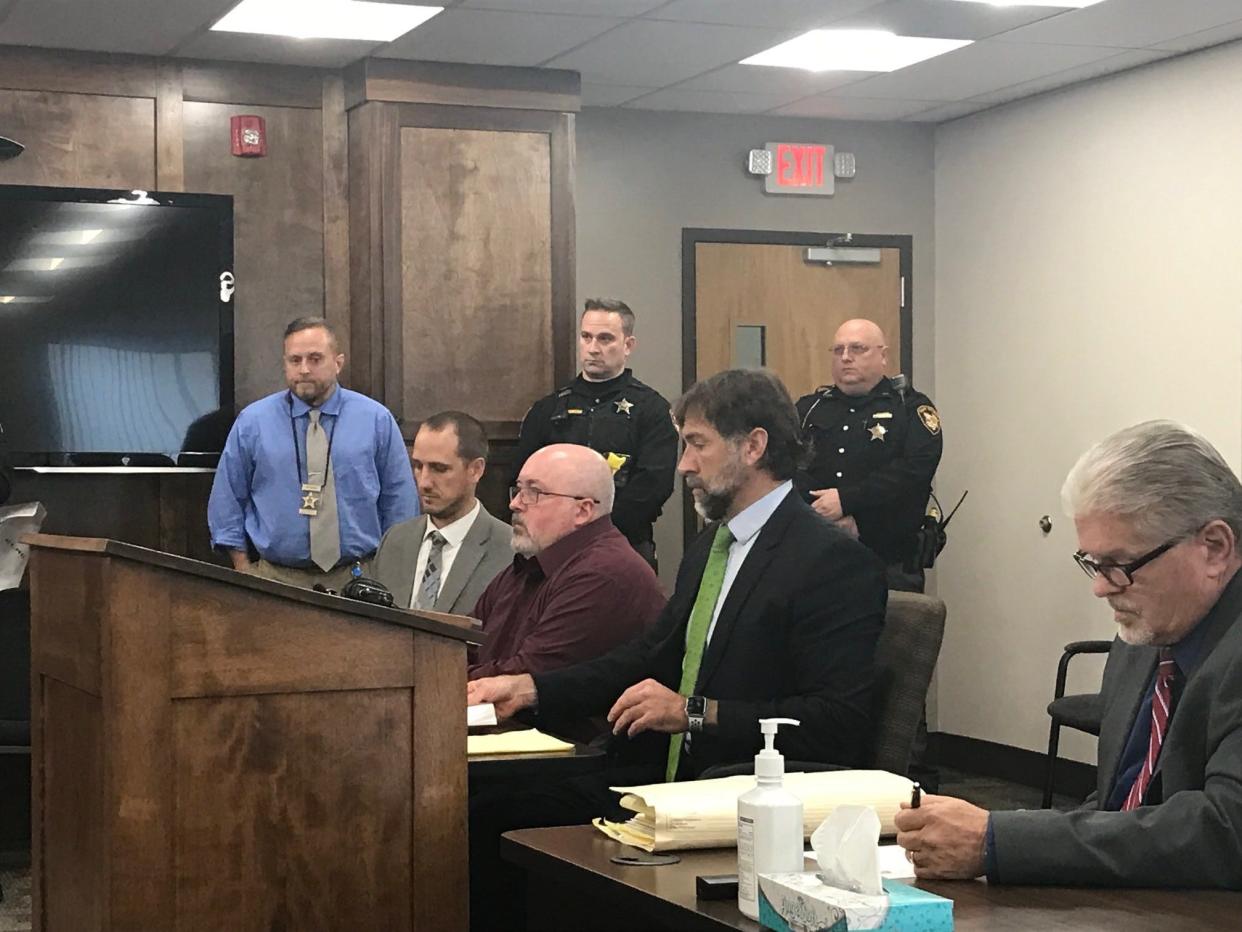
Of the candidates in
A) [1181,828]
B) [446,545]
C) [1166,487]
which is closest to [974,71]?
[446,545]

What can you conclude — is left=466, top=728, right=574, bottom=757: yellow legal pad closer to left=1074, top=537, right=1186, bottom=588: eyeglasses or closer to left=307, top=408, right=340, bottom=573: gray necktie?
left=1074, top=537, right=1186, bottom=588: eyeglasses

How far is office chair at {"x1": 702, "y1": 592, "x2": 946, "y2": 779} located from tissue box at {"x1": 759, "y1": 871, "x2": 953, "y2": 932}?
1.29 metres

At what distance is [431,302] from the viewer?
6.07m

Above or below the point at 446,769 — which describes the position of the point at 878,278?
above

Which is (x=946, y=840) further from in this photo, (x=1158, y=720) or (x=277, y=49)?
(x=277, y=49)

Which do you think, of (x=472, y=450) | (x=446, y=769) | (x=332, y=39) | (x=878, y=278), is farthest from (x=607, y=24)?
(x=446, y=769)

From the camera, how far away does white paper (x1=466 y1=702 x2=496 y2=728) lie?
125 inches

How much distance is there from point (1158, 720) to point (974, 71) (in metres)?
4.51

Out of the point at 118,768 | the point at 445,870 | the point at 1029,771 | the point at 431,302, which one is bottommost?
the point at 1029,771

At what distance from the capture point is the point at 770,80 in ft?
21.0

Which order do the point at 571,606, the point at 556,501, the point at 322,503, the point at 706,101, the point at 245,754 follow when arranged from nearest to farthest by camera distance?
the point at 245,754 → the point at 571,606 → the point at 556,501 → the point at 322,503 → the point at 706,101

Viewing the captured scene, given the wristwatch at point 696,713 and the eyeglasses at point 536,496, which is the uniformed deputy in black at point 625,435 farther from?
the wristwatch at point 696,713

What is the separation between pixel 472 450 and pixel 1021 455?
311 centimetres

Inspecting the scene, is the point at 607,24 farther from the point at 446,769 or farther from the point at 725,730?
the point at 446,769
